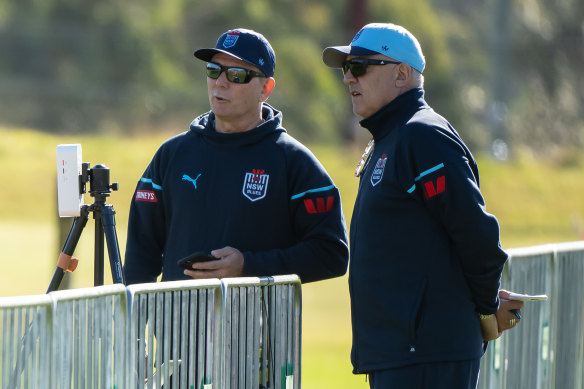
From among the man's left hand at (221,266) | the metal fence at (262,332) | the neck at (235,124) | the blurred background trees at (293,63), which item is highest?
Answer: the blurred background trees at (293,63)

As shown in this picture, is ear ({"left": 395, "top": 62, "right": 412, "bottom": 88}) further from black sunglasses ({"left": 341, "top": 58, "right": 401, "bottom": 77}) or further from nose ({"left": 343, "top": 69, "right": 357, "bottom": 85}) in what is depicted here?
nose ({"left": 343, "top": 69, "right": 357, "bottom": 85})

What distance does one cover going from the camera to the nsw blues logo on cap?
4.34m

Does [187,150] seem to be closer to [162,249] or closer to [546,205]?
[162,249]

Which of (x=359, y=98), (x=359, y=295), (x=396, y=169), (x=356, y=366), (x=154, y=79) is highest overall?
(x=154, y=79)

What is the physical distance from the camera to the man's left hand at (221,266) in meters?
3.91

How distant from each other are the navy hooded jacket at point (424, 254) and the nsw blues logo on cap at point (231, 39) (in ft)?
2.98

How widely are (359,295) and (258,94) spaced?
1.04 m

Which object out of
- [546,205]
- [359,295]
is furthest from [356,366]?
[546,205]

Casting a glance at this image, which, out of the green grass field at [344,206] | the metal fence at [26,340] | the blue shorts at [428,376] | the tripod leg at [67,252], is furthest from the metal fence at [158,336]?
the green grass field at [344,206]

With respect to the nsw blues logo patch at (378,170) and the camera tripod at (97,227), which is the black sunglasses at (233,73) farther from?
the nsw blues logo patch at (378,170)

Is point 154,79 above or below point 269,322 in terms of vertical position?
above

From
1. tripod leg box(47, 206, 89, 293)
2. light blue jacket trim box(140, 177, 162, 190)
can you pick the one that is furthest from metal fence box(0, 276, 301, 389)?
light blue jacket trim box(140, 177, 162, 190)

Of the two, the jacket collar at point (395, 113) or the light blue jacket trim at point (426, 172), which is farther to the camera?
the jacket collar at point (395, 113)

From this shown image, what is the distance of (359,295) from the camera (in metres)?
3.77
